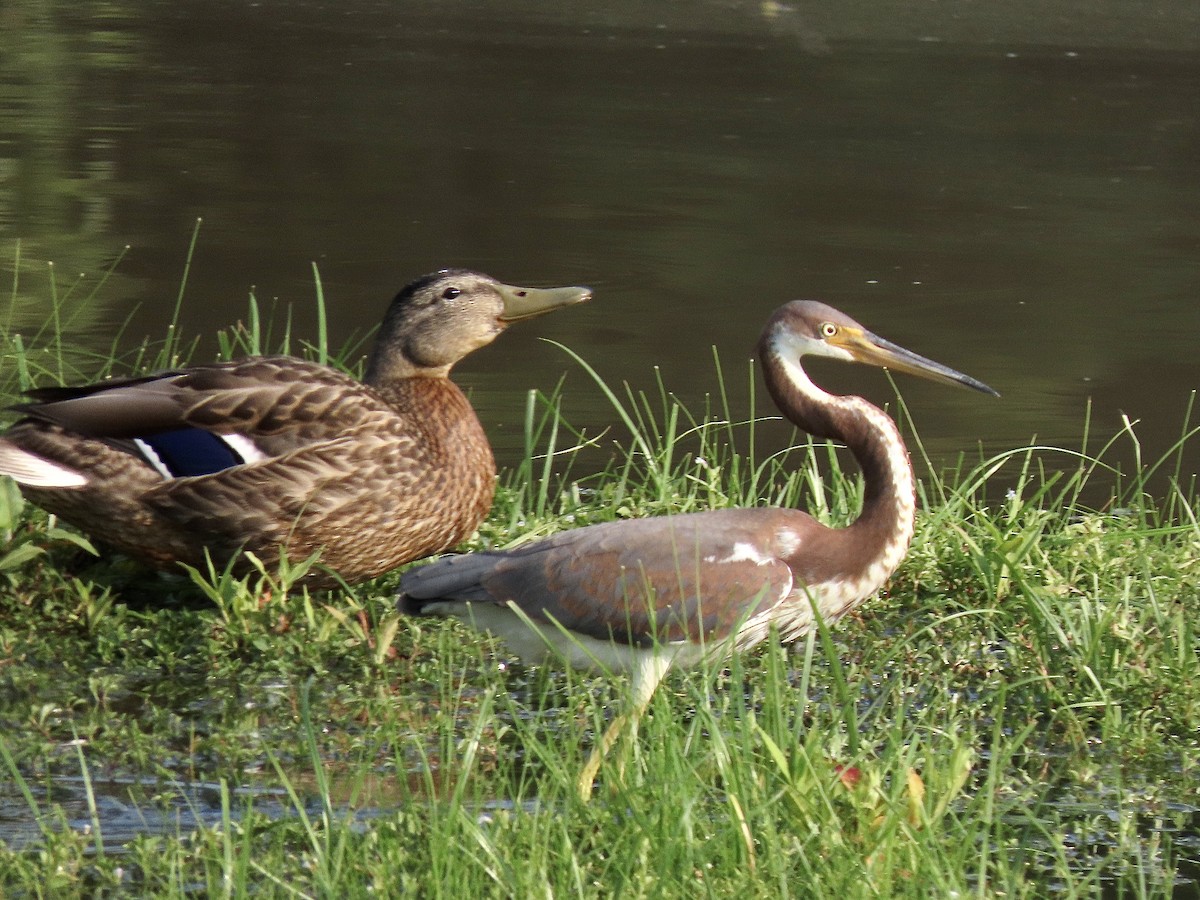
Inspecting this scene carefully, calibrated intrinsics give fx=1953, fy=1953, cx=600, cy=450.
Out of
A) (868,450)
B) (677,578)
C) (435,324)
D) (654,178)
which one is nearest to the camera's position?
(677,578)

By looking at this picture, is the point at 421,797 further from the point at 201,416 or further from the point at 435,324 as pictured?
the point at 435,324

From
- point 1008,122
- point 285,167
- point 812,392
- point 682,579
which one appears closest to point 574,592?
point 682,579

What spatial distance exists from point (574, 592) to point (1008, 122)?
36.9 ft

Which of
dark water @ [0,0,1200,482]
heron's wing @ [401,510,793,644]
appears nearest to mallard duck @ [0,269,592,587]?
heron's wing @ [401,510,793,644]

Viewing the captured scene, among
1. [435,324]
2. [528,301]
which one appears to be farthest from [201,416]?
[528,301]

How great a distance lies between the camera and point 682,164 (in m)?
13.1

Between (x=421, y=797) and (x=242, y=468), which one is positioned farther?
(x=242, y=468)

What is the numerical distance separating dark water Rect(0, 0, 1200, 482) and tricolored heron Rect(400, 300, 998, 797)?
2831 millimetres

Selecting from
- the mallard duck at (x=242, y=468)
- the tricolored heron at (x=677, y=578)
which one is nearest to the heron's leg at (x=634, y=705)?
the tricolored heron at (x=677, y=578)

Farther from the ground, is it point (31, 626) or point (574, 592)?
point (574, 592)

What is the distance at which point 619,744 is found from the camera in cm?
415

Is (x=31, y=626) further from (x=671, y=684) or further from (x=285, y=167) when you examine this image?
(x=285, y=167)

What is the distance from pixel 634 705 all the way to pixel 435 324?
186 centimetres

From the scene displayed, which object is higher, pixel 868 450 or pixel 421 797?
pixel 868 450
